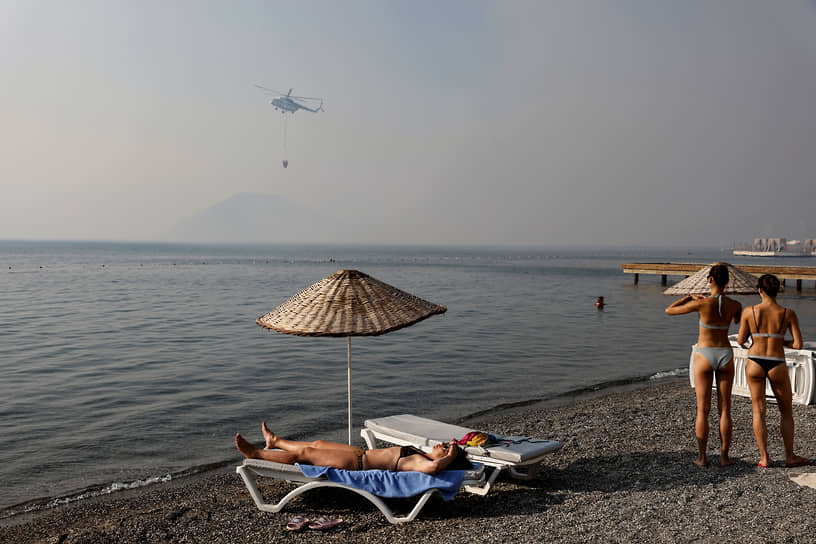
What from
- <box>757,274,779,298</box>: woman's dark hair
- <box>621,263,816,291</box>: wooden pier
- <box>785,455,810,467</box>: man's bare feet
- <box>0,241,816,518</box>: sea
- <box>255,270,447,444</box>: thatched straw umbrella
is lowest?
<box>0,241,816,518</box>: sea

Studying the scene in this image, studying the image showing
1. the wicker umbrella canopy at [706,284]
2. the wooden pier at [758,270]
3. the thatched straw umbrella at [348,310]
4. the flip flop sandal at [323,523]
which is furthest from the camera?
the wooden pier at [758,270]

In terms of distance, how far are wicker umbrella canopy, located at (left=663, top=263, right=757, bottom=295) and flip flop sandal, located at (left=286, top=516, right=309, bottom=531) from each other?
201 inches

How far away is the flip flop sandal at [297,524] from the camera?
18.3ft

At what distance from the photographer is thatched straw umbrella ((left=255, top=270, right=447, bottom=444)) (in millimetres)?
6438

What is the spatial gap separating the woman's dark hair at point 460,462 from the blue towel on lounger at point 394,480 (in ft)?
0.39

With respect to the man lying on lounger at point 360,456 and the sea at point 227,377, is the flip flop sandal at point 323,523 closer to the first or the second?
the man lying on lounger at point 360,456

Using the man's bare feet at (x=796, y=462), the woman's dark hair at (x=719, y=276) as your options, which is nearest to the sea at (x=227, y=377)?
the man's bare feet at (x=796, y=462)

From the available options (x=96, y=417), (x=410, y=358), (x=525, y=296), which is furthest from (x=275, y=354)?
(x=525, y=296)

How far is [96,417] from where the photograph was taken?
439 inches

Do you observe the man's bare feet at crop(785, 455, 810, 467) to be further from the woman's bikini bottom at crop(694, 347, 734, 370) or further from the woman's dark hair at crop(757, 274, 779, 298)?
the woman's dark hair at crop(757, 274, 779, 298)

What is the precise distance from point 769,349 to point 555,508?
298 cm

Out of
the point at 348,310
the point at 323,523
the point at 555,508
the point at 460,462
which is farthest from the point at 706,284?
the point at 323,523

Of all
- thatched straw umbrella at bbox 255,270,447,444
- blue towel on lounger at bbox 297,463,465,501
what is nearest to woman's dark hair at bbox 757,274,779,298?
thatched straw umbrella at bbox 255,270,447,444

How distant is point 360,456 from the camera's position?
621 centimetres
